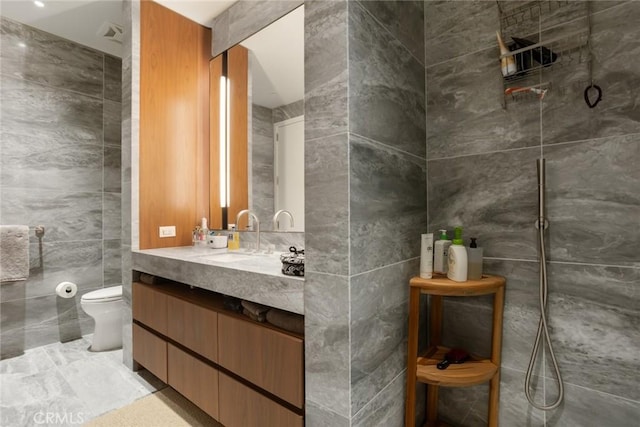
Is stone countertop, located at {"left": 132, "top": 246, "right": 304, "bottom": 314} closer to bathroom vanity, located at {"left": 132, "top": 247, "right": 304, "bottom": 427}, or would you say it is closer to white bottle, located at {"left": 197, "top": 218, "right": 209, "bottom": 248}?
bathroom vanity, located at {"left": 132, "top": 247, "right": 304, "bottom": 427}

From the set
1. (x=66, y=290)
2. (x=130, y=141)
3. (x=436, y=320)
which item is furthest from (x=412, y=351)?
(x=66, y=290)

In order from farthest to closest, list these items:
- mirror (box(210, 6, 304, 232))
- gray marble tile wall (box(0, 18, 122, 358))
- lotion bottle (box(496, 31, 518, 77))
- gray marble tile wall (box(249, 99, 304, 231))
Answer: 1. gray marble tile wall (box(0, 18, 122, 358))
2. gray marble tile wall (box(249, 99, 304, 231))
3. mirror (box(210, 6, 304, 232))
4. lotion bottle (box(496, 31, 518, 77))

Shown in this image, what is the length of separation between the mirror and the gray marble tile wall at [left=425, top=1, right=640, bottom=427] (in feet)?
2.72

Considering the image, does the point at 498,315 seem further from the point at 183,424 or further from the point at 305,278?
the point at 183,424

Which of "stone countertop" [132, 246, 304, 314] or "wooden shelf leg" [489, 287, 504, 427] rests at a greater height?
"stone countertop" [132, 246, 304, 314]

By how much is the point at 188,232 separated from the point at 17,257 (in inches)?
51.0

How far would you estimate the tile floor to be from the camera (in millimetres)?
1775

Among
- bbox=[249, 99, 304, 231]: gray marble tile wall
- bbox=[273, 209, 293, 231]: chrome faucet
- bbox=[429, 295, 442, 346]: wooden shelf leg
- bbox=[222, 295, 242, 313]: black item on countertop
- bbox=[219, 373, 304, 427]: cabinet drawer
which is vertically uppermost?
bbox=[249, 99, 304, 231]: gray marble tile wall

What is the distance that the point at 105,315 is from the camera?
2.56m

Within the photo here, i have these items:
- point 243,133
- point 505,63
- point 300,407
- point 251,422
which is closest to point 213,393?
point 251,422

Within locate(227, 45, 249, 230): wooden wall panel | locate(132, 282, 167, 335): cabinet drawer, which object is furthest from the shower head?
locate(132, 282, 167, 335): cabinet drawer

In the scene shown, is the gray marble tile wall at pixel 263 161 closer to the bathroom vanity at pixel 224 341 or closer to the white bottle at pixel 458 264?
the bathroom vanity at pixel 224 341

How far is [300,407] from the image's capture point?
121cm

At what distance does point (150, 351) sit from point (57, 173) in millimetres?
1837
